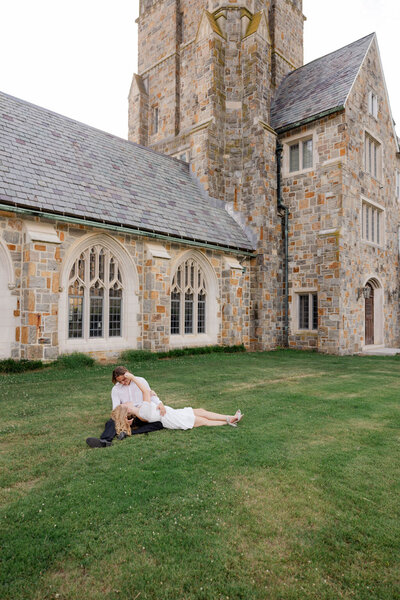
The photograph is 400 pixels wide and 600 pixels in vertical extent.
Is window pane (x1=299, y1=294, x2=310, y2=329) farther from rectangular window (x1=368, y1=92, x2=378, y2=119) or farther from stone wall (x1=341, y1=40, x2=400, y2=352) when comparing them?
rectangular window (x1=368, y1=92, x2=378, y2=119)

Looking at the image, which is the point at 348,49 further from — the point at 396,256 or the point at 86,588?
the point at 86,588

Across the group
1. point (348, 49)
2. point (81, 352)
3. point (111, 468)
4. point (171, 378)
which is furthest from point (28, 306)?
point (348, 49)

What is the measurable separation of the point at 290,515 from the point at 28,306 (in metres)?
8.99

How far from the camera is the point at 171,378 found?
923cm

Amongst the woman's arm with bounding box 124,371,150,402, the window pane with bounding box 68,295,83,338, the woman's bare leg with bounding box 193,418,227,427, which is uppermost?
the window pane with bounding box 68,295,83,338

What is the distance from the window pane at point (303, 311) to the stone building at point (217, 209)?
0.07 m

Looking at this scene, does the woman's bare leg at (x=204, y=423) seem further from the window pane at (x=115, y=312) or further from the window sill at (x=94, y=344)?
the window pane at (x=115, y=312)

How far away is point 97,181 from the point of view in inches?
520

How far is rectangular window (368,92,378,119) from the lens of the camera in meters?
18.0

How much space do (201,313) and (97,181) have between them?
6.50 meters

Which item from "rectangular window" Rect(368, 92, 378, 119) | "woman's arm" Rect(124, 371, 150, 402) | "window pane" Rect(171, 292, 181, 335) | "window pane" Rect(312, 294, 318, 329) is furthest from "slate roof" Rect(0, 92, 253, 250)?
"rectangular window" Rect(368, 92, 378, 119)

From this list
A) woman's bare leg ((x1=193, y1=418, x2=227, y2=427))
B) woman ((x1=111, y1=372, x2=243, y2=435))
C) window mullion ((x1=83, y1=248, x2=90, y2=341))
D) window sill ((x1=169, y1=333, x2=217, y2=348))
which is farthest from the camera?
window sill ((x1=169, y1=333, x2=217, y2=348))

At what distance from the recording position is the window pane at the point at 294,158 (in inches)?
709

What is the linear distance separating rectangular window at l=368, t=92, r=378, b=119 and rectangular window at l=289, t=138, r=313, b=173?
140 inches
